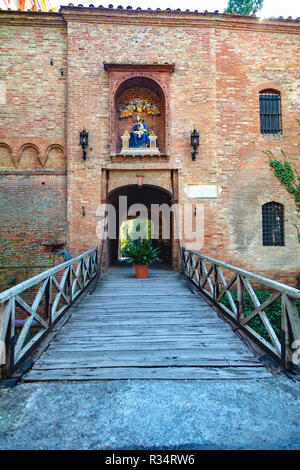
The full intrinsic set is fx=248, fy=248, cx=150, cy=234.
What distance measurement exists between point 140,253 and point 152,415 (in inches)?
189

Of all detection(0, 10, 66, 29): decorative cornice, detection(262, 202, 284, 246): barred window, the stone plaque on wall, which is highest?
detection(0, 10, 66, 29): decorative cornice

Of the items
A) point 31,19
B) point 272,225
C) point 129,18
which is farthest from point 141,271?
point 31,19

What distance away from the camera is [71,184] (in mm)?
7871

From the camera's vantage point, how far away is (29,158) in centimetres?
814

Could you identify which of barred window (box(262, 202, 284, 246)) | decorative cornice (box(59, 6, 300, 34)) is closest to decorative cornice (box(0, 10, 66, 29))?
decorative cornice (box(59, 6, 300, 34))

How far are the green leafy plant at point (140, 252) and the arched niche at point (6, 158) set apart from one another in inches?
192

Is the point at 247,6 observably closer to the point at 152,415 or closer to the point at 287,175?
the point at 287,175

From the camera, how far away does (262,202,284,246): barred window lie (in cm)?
857

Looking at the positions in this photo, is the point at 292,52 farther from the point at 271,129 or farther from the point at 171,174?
the point at 171,174

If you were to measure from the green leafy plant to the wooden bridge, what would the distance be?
4.87 ft

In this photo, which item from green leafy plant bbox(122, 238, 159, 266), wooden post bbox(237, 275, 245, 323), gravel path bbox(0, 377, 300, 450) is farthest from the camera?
green leafy plant bbox(122, 238, 159, 266)

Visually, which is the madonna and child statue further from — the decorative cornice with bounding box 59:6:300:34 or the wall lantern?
the decorative cornice with bounding box 59:6:300:34

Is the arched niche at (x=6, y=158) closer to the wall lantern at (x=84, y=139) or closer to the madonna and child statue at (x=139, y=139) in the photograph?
Answer: the wall lantern at (x=84, y=139)

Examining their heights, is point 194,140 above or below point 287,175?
above
